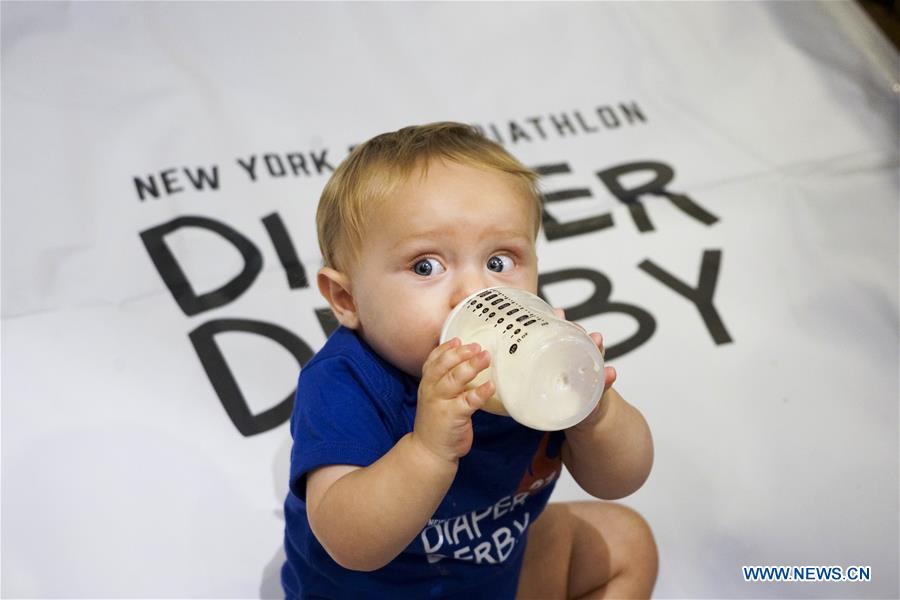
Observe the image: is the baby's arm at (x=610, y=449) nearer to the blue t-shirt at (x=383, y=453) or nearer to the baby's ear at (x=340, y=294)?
the blue t-shirt at (x=383, y=453)

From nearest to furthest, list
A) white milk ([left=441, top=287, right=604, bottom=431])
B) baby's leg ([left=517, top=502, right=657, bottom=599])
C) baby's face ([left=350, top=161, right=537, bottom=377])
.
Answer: white milk ([left=441, top=287, right=604, bottom=431]) < baby's face ([left=350, top=161, right=537, bottom=377]) < baby's leg ([left=517, top=502, right=657, bottom=599])

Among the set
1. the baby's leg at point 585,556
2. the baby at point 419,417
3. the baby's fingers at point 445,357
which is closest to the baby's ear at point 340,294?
the baby at point 419,417

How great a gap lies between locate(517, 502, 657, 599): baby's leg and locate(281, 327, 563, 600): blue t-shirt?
0.07 metres

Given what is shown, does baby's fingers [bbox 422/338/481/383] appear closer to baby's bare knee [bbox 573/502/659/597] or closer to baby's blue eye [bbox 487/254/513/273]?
baby's blue eye [bbox 487/254/513/273]

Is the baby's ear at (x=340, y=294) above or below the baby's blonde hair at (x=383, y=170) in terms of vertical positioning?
below

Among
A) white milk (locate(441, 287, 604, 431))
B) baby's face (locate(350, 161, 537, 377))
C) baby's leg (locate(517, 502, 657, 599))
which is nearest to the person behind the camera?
white milk (locate(441, 287, 604, 431))

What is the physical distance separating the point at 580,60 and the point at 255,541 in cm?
70

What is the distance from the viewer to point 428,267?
23.6 inches

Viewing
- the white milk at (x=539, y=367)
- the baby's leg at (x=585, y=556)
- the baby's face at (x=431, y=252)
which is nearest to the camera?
the white milk at (x=539, y=367)

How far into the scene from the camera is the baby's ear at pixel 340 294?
0.64 metres

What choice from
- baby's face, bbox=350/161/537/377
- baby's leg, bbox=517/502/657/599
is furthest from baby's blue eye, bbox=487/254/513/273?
baby's leg, bbox=517/502/657/599

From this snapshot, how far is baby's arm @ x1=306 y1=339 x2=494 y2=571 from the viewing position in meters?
0.52

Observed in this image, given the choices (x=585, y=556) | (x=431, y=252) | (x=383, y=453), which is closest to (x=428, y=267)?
(x=431, y=252)

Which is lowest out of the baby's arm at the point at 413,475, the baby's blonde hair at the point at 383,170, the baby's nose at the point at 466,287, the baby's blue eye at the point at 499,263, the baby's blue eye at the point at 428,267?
the baby's arm at the point at 413,475
